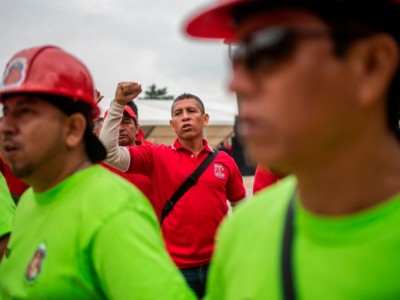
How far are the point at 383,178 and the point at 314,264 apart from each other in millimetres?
290

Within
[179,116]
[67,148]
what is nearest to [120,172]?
[179,116]

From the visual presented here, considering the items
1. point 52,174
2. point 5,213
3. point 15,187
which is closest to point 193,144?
point 15,187

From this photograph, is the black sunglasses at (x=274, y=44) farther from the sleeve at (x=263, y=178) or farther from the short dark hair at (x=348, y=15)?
the sleeve at (x=263, y=178)

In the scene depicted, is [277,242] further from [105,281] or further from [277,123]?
[105,281]

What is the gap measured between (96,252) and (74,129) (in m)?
0.68

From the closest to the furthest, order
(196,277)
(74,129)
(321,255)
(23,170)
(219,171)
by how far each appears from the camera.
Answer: (321,255), (23,170), (74,129), (196,277), (219,171)

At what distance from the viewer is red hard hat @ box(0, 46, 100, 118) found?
88.2 inches

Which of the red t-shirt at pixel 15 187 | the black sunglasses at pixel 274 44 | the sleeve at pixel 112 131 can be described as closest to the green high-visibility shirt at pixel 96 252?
the black sunglasses at pixel 274 44

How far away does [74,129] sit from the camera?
2375 millimetres

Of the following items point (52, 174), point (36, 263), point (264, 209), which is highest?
point (264, 209)

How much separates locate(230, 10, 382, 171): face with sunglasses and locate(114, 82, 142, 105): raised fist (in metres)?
3.34

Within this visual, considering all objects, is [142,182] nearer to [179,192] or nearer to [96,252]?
[179,192]

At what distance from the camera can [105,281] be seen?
6.19 ft

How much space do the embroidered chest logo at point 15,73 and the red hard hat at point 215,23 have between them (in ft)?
3.09
